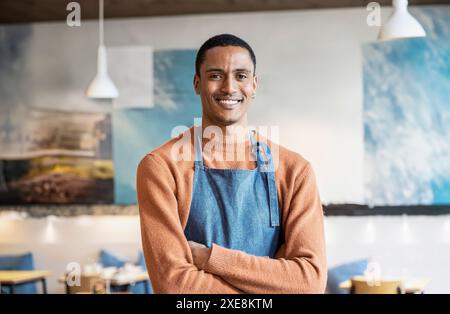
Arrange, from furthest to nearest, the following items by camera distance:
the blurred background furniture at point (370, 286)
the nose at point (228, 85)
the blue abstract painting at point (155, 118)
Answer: the blue abstract painting at point (155, 118) → the blurred background furniture at point (370, 286) → the nose at point (228, 85)

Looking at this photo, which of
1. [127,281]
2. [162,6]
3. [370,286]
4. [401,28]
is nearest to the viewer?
[401,28]

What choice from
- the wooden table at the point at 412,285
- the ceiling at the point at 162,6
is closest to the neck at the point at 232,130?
the wooden table at the point at 412,285

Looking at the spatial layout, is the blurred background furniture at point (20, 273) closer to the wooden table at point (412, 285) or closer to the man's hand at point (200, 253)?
the wooden table at point (412, 285)

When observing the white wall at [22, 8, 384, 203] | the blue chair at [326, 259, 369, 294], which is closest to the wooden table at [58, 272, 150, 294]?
the blue chair at [326, 259, 369, 294]

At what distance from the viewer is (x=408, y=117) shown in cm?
441

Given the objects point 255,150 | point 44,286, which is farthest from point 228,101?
point 44,286

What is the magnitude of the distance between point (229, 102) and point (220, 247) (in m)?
0.22

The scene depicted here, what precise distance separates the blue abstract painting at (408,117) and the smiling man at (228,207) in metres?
3.40

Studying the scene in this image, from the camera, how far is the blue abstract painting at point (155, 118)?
15.0 ft

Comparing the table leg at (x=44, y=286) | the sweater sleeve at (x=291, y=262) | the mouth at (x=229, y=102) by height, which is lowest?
the table leg at (x=44, y=286)

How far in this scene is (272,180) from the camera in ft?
3.63

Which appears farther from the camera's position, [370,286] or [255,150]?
[370,286]

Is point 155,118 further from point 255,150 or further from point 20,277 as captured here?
point 255,150
